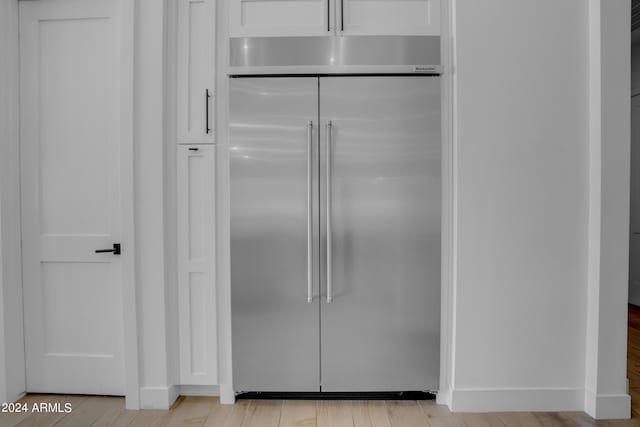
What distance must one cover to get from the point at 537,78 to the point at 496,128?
34 cm

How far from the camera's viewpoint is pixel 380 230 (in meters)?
1.92

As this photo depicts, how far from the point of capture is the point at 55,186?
6.71ft

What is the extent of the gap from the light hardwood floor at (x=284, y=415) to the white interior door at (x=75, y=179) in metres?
0.19

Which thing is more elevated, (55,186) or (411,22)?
(411,22)

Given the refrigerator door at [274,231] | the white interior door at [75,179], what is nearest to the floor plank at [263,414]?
the refrigerator door at [274,231]

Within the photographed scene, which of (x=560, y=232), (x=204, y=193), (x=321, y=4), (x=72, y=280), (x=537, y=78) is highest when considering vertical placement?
(x=321, y=4)

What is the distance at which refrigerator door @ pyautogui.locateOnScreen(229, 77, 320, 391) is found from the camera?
6.29 ft

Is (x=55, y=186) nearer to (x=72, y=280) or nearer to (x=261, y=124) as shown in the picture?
(x=72, y=280)

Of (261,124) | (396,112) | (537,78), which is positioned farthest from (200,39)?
(537,78)

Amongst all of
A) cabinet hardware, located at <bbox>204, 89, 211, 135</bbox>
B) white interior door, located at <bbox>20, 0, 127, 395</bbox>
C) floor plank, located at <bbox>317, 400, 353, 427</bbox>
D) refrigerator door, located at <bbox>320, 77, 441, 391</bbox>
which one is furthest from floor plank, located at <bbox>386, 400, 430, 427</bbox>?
cabinet hardware, located at <bbox>204, 89, 211, 135</bbox>

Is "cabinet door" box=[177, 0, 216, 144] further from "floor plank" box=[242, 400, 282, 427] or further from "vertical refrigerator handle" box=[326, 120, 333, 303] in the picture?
"floor plank" box=[242, 400, 282, 427]

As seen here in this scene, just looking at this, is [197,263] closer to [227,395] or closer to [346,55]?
[227,395]

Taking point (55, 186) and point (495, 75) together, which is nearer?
point (495, 75)

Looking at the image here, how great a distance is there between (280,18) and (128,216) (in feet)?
4.37
